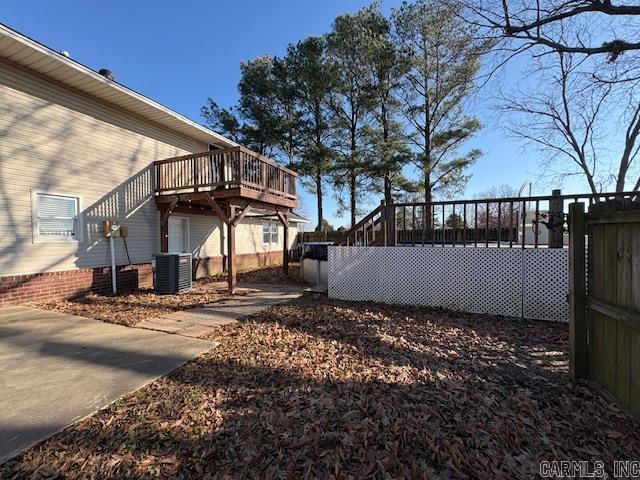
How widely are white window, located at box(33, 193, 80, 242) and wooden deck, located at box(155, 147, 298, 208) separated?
97.1 inches

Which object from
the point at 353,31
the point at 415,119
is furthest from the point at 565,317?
the point at 353,31

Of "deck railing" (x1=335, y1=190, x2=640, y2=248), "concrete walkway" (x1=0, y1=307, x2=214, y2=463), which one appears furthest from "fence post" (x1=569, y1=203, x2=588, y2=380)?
"concrete walkway" (x1=0, y1=307, x2=214, y2=463)

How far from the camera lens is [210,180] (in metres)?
9.32

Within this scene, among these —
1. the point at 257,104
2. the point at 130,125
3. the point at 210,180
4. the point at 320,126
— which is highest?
the point at 257,104

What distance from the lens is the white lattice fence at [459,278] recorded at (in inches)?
220

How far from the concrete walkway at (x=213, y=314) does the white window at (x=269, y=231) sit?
7943 mm

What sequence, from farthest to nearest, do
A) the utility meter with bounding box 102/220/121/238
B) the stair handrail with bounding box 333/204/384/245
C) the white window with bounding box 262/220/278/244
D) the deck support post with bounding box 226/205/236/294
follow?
the white window with bounding box 262/220/278/244, the deck support post with bounding box 226/205/236/294, the utility meter with bounding box 102/220/121/238, the stair handrail with bounding box 333/204/384/245

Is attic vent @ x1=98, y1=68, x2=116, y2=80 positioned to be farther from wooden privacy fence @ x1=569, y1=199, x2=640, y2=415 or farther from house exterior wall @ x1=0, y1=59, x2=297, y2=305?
wooden privacy fence @ x1=569, y1=199, x2=640, y2=415

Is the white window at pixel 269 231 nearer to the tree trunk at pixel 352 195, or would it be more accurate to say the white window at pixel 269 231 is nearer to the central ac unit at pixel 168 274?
the tree trunk at pixel 352 195

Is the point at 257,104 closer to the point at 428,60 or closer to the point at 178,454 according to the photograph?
the point at 428,60

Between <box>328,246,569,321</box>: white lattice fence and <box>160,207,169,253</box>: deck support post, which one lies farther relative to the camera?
<box>160,207,169,253</box>: deck support post

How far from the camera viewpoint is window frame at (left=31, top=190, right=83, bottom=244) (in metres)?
6.60

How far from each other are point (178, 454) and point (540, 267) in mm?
6132

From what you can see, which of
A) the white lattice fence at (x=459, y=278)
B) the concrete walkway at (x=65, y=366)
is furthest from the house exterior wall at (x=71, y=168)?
the white lattice fence at (x=459, y=278)
